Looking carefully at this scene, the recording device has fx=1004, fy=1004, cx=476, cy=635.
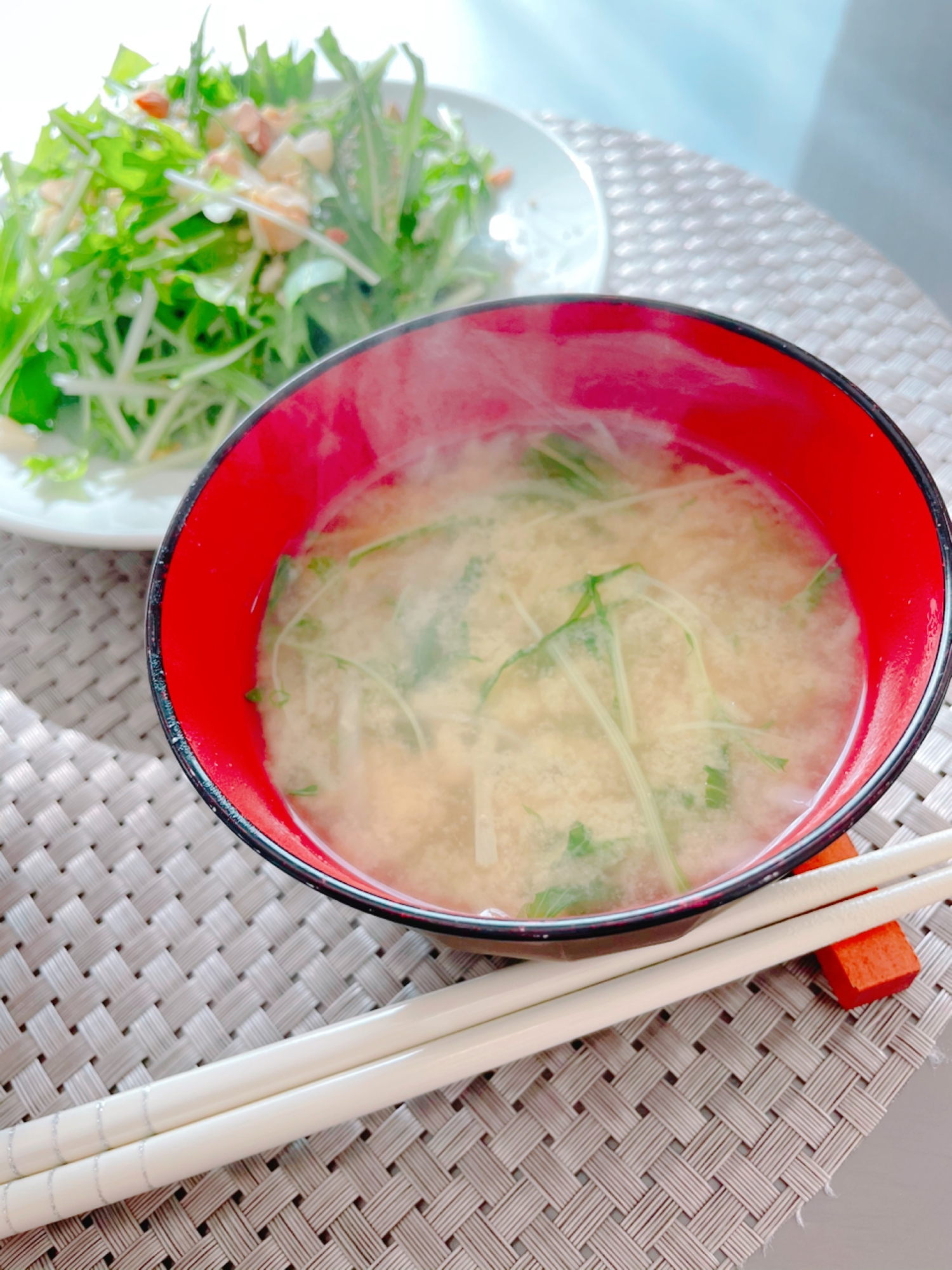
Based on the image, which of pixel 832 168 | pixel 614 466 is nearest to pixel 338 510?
pixel 614 466

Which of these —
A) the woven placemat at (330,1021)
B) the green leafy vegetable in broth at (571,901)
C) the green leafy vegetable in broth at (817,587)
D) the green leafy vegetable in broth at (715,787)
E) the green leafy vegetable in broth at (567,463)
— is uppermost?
the green leafy vegetable in broth at (817,587)

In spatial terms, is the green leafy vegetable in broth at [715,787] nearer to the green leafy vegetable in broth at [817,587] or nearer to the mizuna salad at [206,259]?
the green leafy vegetable in broth at [817,587]

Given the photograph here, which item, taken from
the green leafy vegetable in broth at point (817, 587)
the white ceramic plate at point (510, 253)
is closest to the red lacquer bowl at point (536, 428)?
the green leafy vegetable in broth at point (817, 587)

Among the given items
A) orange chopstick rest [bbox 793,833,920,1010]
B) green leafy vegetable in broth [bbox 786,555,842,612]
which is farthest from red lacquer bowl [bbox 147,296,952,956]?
orange chopstick rest [bbox 793,833,920,1010]

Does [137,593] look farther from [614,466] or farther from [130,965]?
[614,466]

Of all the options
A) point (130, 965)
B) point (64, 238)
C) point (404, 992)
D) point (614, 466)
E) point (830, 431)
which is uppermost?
point (830, 431)

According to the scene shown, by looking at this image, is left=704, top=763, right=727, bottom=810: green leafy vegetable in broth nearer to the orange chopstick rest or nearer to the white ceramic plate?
the orange chopstick rest

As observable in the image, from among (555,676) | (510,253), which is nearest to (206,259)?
(510,253)
